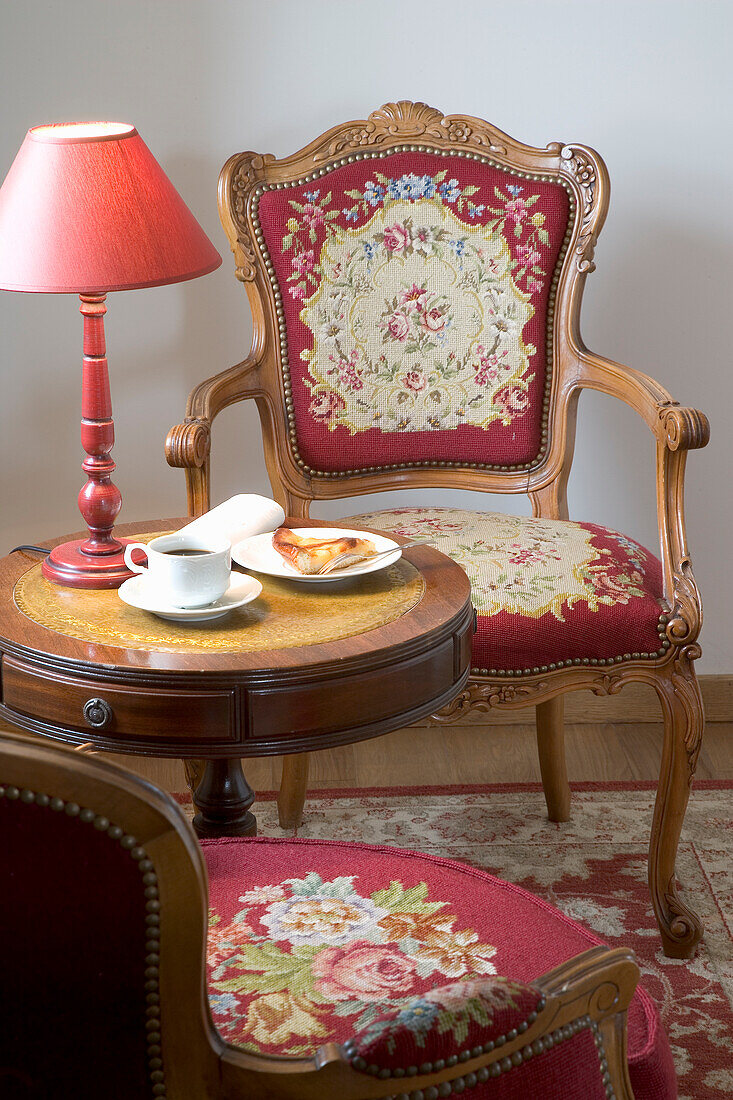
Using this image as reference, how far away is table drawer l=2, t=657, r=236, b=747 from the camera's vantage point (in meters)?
1.21

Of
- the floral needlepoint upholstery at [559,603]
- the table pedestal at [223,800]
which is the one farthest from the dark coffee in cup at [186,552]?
the floral needlepoint upholstery at [559,603]

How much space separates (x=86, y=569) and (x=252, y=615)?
0.81 feet

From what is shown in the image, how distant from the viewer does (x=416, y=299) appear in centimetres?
224

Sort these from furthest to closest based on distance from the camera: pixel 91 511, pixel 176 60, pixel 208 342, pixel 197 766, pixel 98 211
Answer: pixel 208 342, pixel 176 60, pixel 197 766, pixel 91 511, pixel 98 211

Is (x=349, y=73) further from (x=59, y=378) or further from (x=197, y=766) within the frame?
(x=197, y=766)

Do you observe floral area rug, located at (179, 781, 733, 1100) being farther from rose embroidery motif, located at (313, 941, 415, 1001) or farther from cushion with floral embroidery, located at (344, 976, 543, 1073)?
cushion with floral embroidery, located at (344, 976, 543, 1073)

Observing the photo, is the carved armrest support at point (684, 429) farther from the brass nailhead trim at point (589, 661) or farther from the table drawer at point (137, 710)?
the table drawer at point (137, 710)

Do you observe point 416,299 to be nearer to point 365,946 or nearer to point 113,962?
point 365,946

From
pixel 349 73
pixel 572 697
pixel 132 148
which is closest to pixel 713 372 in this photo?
pixel 572 697

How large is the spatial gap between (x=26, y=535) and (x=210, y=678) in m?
1.49

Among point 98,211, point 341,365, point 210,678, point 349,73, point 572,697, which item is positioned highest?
point 349,73

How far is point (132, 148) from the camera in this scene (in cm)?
143

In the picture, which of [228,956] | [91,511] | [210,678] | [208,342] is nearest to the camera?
[228,956]

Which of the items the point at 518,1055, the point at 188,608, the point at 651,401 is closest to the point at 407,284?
the point at 651,401
